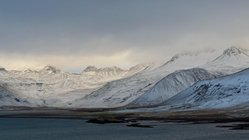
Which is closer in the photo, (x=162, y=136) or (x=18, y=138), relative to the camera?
(x=162, y=136)

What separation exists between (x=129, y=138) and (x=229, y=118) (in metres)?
71.5

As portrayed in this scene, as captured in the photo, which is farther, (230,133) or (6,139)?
(6,139)

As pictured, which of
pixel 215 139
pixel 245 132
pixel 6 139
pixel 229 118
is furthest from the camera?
pixel 229 118

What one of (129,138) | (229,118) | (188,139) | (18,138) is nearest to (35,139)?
(18,138)

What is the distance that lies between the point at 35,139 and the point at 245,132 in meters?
51.7

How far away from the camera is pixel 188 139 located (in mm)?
126125

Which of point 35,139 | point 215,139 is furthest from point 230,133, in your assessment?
point 35,139

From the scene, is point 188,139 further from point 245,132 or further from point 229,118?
point 229,118

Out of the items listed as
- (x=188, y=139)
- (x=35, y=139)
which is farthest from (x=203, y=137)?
(x=35, y=139)

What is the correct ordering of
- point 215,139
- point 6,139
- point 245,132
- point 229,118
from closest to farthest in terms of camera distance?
point 215,139
point 245,132
point 6,139
point 229,118

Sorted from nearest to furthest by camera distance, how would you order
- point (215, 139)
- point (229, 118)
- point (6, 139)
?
1. point (215, 139)
2. point (6, 139)
3. point (229, 118)

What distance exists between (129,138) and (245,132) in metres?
27.5

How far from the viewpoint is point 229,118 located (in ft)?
647

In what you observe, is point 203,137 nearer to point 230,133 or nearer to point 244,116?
point 230,133
